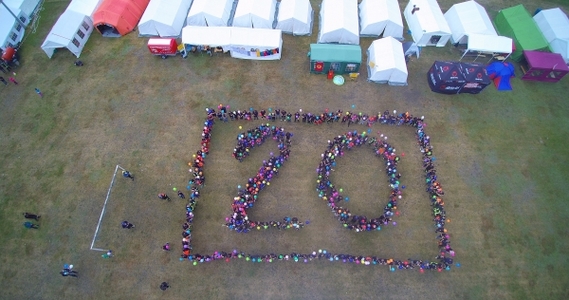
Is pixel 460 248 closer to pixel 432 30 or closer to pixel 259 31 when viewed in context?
pixel 432 30

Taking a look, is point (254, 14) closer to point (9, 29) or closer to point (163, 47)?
point (163, 47)

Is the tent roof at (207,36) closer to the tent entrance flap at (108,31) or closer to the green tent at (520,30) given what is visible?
the tent entrance flap at (108,31)

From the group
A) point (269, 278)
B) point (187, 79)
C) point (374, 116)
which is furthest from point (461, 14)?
point (269, 278)

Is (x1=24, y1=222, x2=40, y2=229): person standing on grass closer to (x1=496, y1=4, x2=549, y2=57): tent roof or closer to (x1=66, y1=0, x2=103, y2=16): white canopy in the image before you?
(x1=66, y1=0, x2=103, y2=16): white canopy

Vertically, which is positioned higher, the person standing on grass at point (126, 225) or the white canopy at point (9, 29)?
the white canopy at point (9, 29)

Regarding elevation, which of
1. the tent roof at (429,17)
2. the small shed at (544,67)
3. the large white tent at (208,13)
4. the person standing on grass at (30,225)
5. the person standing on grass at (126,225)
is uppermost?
the tent roof at (429,17)

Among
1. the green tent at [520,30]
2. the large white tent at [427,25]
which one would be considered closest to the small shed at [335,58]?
the large white tent at [427,25]

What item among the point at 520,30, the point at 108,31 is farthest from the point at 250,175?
the point at 520,30
